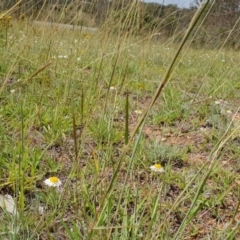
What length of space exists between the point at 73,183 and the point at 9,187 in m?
0.19

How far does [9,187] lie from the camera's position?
Result: 0.91 m

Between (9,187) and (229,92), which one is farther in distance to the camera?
(229,92)

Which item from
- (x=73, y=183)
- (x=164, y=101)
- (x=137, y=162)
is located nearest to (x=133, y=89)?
(x=164, y=101)

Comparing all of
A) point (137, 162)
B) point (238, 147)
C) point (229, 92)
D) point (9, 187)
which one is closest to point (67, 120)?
point (137, 162)

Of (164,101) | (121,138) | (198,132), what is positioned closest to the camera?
(121,138)

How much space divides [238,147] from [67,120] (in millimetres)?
709

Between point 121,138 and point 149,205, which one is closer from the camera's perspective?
point 149,205

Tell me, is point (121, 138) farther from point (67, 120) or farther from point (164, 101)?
point (164, 101)

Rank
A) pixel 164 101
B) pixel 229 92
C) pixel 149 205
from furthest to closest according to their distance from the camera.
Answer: pixel 229 92 → pixel 164 101 → pixel 149 205

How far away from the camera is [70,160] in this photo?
3.62ft

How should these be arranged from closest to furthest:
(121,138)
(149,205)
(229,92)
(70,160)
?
(149,205)
(70,160)
(121,138)
(229,92)

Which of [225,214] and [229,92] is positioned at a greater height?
[229,92]

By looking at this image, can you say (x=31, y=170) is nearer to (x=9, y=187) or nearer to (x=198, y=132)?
(x=9, y=187)

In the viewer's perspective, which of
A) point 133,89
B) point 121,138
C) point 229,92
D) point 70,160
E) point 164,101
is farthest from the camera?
point 229,92
